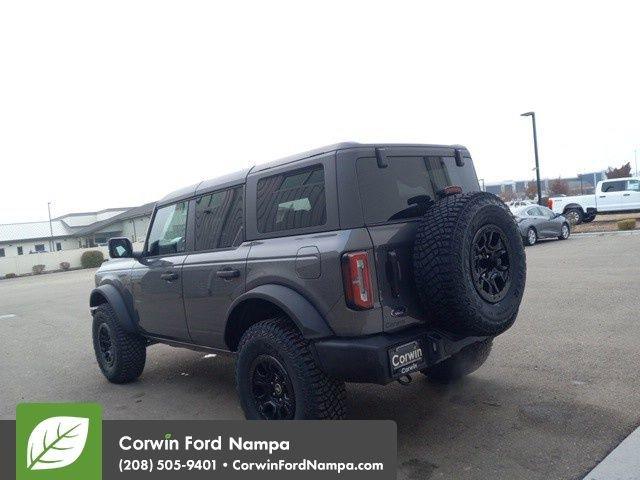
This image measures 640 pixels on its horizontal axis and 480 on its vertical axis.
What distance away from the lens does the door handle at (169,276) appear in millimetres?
4738

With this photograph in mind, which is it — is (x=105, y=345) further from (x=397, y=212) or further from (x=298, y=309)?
(x=397, y=212)

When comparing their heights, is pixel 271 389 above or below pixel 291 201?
below

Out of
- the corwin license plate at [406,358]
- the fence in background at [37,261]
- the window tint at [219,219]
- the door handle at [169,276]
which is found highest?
the window tint at [219,219]

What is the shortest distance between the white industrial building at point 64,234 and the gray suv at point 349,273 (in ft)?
152

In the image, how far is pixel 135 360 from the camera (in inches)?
221

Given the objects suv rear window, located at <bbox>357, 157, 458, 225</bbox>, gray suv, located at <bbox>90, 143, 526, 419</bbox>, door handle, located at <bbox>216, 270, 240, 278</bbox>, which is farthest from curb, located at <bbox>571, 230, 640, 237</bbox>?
door handle, located at <bbox>216, 270, 240, 278</bbox>

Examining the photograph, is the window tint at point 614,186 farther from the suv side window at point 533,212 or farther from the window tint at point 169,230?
the window tint at point 169,230

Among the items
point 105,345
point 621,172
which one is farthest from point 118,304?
point 621,172

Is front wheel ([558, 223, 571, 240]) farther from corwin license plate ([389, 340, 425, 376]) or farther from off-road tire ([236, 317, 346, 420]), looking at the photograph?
off-road tire ([236, 317, 346, 420])

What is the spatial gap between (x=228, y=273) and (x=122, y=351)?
2213mm

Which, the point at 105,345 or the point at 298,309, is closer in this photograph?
the point at 298,309

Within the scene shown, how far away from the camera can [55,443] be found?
346cm

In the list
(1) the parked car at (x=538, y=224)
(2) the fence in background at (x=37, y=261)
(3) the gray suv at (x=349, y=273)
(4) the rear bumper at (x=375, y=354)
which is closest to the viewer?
(4) the rear bumper at (x=375, y=354)

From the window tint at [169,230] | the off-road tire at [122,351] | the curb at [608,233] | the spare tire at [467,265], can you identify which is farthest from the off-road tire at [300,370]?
the curb at [608,233]
